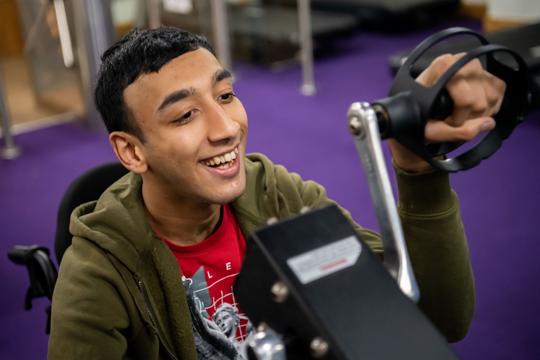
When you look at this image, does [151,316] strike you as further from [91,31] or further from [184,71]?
[91,31]

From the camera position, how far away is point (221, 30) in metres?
5.26

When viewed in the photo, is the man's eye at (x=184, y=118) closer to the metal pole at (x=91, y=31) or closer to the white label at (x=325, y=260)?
the white label at (x=325, y=260)

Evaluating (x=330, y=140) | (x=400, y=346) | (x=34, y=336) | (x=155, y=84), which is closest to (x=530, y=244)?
(x=330, y=140)

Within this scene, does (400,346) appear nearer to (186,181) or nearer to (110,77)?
(186,181)

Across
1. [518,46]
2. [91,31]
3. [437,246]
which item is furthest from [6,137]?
[437,246]

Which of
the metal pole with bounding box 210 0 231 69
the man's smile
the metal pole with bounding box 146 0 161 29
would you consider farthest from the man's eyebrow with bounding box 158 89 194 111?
the metal pole with bounding box 146 0 161 29

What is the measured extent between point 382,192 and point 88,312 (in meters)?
0.59

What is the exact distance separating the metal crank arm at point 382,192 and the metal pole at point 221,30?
4437 mm

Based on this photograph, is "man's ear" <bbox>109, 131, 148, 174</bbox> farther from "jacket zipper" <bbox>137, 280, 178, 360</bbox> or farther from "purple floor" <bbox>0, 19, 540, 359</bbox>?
"purple floor" <bbox>0, 19, 540, 359</bbox>

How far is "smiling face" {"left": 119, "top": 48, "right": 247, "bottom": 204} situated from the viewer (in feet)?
3.99

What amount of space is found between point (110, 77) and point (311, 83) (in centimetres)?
389

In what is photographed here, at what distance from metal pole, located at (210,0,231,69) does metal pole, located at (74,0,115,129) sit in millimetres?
1003

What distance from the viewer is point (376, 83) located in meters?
5.13

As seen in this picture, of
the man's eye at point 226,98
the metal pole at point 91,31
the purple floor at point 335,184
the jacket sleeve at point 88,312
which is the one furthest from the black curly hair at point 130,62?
the metal pole at point 91,31
